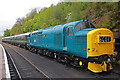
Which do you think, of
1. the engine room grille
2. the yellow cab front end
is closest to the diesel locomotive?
the yellow cab front end

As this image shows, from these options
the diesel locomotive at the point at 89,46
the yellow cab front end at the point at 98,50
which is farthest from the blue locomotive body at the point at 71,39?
the yellow cab front end at the point at 98,50

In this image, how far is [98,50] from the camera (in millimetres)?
8273

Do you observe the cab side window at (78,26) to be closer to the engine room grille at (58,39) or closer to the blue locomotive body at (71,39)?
the blue locomotive body at (71,39)

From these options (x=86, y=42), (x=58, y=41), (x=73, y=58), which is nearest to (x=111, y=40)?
(x=86, y=42)

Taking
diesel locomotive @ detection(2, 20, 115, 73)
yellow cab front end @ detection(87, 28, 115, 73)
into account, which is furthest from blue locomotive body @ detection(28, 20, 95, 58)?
yellow cab front end @ detection(87, 28, 115, 73)

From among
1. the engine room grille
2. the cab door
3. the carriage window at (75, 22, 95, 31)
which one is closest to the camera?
the carriage window at (75, 22, 95, 31)

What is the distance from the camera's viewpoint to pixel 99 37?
322 inches

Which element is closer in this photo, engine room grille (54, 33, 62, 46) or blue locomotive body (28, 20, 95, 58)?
blue locomotive body (28, 20, 95, 58)

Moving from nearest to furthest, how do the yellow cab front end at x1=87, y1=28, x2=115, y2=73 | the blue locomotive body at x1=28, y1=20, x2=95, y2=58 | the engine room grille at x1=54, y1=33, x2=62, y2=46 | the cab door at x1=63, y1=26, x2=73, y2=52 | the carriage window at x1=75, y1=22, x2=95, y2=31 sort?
the yellow cab front end at x1=87, y1=28, x2=115, y2=73
the blue locomotive body at x1=28, y1=20, x2=95, y2=58
the carriage window at x1=75, y1=22, x2=95, y2=31
the cab door at x1=63, y1=26, x2=73, y2=52
the engine room grille at x1=54, y1=33, x2=62, y2=46

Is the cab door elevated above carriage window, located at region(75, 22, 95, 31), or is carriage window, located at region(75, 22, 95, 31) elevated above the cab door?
carriage window, located at region(75, 22, 95, 31)

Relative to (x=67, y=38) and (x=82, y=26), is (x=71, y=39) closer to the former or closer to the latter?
(x=67, y=38)

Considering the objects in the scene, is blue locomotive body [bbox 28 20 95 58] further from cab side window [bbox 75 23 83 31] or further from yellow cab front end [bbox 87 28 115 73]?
yellow cab front end [bbox 87 28 115 73]

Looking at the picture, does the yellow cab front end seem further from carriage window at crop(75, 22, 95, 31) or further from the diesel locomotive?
carriage window at crop(75, 22, 95, 31)

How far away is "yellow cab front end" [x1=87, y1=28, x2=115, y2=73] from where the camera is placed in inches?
320
